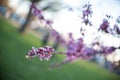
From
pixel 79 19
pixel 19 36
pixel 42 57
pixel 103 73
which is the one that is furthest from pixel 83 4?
pixel 19 36

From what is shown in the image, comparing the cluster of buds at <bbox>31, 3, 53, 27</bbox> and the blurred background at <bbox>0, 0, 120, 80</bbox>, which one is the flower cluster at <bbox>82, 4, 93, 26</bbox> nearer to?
the blurred background at <bbox>0, 0, 120, 80</bbox>

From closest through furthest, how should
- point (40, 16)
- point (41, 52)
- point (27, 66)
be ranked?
point (41, 52)
point (40, 16)
point (27, 66)

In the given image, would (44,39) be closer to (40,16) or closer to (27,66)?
(40,16)

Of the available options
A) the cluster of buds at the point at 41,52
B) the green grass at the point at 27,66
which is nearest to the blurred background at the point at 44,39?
the green grass at the point at 27,66

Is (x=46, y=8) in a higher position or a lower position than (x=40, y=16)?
higher

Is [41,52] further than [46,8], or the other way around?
[46,8]

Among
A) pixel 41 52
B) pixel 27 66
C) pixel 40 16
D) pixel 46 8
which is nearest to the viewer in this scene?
pixel 41 52

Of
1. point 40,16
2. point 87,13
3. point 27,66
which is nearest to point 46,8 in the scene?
point 40,16

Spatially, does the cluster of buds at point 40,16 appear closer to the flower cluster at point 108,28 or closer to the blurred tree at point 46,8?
the blurred tree at point 46,8
